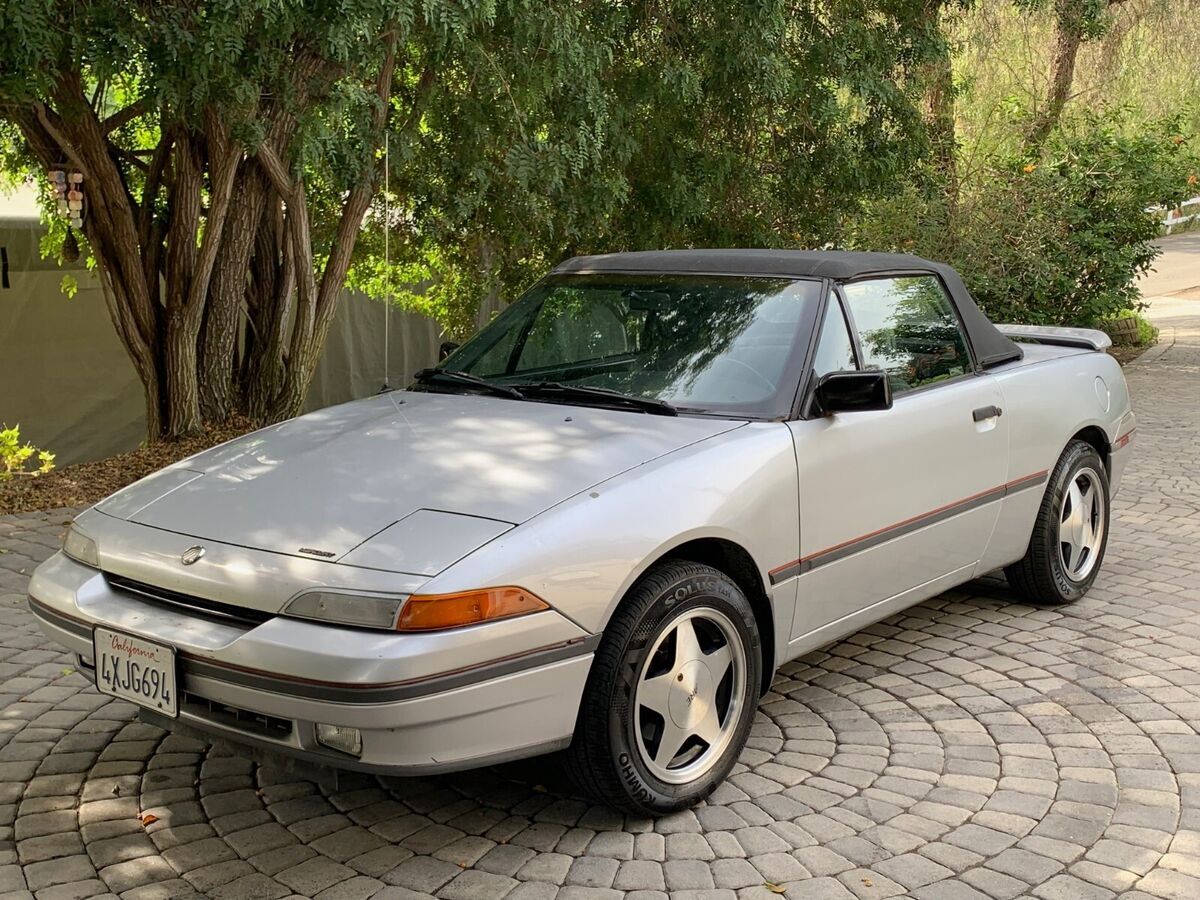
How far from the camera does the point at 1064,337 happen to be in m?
6.35

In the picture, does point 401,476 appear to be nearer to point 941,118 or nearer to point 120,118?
point 120,118

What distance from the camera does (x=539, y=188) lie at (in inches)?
366

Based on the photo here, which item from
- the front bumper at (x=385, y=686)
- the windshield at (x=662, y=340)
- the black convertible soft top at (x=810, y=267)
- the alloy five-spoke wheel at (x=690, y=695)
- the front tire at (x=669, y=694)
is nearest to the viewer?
the front bumper at (x=385, y=686)

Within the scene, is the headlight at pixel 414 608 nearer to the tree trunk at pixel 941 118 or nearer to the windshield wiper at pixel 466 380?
the windshield wiper at pixel 466 380

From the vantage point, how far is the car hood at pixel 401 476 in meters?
3.42

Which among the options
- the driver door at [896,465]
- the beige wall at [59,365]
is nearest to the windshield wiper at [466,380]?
the driver door at [896,465]

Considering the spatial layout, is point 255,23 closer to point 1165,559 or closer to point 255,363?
point 255,363

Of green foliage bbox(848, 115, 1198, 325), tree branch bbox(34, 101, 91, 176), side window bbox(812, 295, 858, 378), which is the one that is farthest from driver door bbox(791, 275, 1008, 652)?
green foliage bbox(848, 115, 1198, 325)

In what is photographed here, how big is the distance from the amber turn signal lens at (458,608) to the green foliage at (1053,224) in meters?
10.2

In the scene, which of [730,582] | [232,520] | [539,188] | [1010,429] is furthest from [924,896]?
[539,188]

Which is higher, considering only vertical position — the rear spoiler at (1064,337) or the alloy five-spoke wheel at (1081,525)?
the rear spoiler at (1064,337)

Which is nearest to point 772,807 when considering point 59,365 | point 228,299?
point 228,299

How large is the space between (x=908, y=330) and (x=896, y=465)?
0.70 meters

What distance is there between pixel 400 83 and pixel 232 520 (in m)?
6.54
